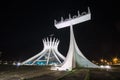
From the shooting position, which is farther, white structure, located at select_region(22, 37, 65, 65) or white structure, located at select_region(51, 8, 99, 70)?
white structure, located at select_region(22, 37, 65, 65)

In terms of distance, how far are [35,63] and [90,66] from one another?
86.5ft

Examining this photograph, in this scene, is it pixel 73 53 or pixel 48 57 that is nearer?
pixel 73 53

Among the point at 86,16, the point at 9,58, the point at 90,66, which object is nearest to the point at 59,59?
the point at 90,66

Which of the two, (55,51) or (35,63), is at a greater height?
(55,51)

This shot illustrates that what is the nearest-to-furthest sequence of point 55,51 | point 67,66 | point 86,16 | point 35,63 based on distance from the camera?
point 86,16
point 67,66
point 35,63
point 55,51

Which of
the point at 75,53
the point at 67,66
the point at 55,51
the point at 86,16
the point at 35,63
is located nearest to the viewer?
the point at 86,16

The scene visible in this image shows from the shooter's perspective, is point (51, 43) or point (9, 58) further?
point (9, 58)

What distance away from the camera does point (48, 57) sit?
56.6 m

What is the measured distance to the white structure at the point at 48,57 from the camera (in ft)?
184

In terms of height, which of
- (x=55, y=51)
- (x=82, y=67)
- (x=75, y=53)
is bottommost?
(x=82, y=67)

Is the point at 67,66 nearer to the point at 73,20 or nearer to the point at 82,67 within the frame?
the point at 82,67

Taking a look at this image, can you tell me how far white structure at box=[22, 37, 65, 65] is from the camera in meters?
56.1

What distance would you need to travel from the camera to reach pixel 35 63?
185 feet

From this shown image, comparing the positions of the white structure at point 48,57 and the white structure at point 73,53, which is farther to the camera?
the white structure at point 48,57
